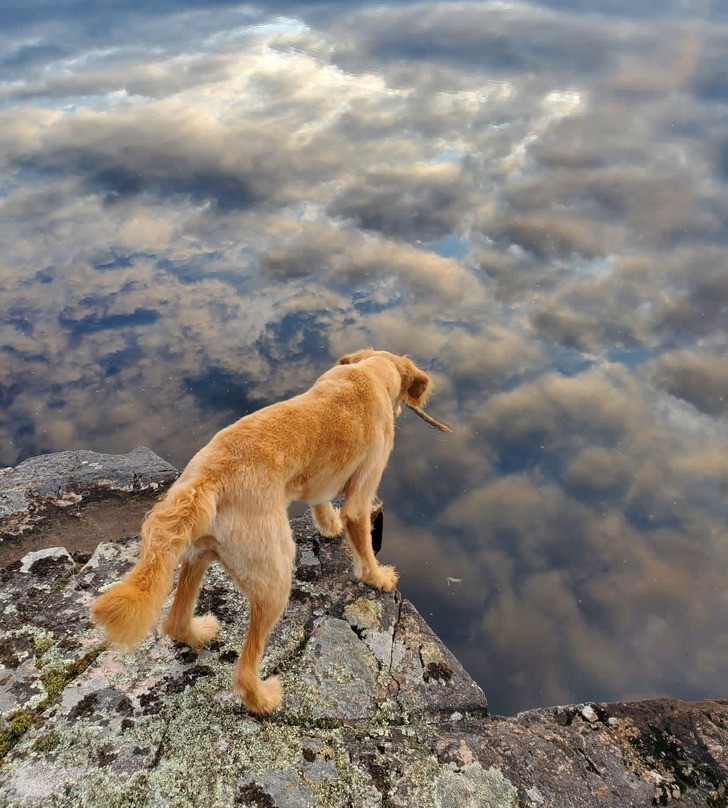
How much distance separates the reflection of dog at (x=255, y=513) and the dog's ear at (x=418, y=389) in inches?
43.8

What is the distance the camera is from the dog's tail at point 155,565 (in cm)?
283

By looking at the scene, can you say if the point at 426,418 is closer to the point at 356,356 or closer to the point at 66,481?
the point at 356,356

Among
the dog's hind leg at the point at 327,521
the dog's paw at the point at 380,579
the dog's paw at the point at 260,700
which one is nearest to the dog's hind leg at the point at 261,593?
the dog's paw at the point at 260,700

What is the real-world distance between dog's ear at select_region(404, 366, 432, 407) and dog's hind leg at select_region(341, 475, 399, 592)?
136cm

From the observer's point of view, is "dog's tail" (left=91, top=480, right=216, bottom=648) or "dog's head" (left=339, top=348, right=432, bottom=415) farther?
"dog's head" (left=339, top=348, right=432, bottom=415)

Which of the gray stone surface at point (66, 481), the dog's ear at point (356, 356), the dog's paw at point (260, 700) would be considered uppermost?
the dog's ear at point (356, 356)

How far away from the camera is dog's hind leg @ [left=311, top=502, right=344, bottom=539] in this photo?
5.51 metres

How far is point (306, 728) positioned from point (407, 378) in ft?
11.9

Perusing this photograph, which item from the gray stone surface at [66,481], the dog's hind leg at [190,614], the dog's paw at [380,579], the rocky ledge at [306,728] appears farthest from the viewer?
the gray stone surface at [66,481]

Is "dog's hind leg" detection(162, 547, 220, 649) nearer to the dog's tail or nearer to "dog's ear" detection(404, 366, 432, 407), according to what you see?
the dog's tail

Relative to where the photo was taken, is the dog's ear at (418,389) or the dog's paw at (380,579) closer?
the dog's paw at (380,579)

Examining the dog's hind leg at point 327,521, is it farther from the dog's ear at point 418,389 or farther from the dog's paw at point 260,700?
the dog's paw at point 260,700

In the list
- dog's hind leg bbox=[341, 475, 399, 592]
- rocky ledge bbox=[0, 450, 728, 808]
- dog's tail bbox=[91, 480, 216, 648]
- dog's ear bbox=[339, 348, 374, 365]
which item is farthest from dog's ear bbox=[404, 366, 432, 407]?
dog's tail bbox=[91, 480, 216, 648]

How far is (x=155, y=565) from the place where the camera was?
3.08 m
